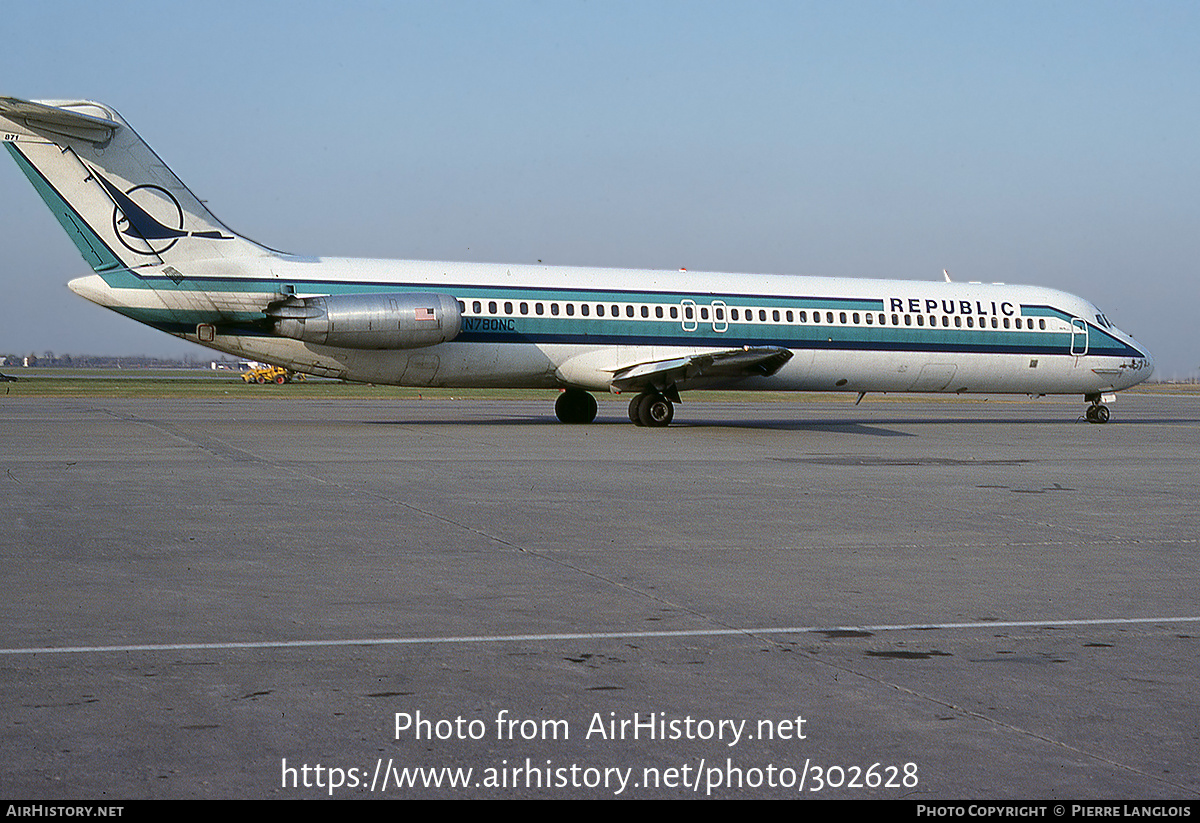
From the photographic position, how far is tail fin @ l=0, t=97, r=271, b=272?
75.5 ft

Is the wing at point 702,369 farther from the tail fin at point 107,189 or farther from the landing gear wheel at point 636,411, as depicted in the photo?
the tail fin at point 107,189

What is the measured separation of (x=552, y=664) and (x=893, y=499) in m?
8.60

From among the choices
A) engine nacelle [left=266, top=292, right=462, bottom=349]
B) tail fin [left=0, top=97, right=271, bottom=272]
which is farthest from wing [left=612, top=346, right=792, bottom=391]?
tail fin [left=0, top=97, right=271, bottom=272]

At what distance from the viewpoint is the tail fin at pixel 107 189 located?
23.0m

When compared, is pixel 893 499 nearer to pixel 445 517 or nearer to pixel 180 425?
pixel 445 517

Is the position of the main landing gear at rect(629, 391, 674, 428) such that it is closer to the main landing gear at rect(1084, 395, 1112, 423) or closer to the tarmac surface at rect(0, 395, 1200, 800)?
the tarmac surface at rect(0, 395, 1200, 800)

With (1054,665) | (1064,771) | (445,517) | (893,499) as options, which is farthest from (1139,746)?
(893,499)

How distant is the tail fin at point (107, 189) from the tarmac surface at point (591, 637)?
30.1ft

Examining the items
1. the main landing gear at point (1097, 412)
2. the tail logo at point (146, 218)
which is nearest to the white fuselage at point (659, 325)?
the main landing gear at point (1097, 412)

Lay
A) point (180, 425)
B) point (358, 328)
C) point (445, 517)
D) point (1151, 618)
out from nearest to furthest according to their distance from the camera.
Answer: point (1151, 618) → point (445, 517) → point (358, 328) → point (180, 425)

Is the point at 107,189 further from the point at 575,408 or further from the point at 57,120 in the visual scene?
the point at 575,408

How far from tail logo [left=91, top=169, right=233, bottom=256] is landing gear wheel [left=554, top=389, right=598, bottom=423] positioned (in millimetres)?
9658

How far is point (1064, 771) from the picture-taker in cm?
448

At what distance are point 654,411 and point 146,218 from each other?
11582mm
